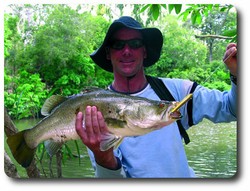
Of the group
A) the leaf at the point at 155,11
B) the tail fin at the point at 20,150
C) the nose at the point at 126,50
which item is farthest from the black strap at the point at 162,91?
the tail fin at the point at 20,150

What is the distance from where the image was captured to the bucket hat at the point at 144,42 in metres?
1.83

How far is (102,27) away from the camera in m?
1.90

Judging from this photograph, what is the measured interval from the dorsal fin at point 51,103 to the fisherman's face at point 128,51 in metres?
0.32

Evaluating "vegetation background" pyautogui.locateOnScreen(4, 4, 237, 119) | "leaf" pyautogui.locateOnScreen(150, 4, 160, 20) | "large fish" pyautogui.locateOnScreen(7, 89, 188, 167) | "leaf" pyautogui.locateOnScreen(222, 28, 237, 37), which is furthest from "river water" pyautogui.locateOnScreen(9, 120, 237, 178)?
"leaf" pyautogui.locateOnScreen(150, 4, 160, 20)

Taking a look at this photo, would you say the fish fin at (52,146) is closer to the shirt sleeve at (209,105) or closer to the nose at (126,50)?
the nose at (126,50)

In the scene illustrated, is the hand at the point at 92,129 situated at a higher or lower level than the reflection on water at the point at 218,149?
higher

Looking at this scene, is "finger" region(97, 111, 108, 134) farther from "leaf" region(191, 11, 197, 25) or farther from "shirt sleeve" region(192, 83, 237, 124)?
"leaf" region(191, 11, 197, 25)

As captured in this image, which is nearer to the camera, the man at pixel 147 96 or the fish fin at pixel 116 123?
the fish fin at pixel 116 123

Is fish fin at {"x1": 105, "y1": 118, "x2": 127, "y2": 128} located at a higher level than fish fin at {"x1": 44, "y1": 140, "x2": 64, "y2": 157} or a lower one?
higher

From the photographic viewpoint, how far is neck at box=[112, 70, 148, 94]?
1796 mm

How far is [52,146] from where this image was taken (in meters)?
1.75

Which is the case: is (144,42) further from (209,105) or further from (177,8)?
(209,105)
